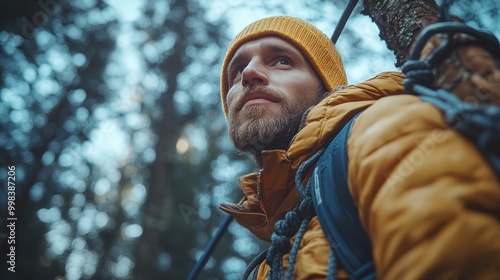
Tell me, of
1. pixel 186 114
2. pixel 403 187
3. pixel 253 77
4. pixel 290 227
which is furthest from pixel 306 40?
pixel 186 114

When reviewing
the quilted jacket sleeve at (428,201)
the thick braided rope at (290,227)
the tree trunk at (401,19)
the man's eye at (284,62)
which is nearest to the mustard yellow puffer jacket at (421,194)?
the quilted jacket sleeve at (428,201)

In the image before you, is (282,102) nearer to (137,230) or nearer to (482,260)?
(482,260)

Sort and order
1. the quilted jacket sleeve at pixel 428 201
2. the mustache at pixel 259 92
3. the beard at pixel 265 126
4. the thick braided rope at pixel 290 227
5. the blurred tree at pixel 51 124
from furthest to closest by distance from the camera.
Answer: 1. the blurred tree at pixel 51 124
2. the mustache at pixel 259 92
3. the beard at pixel 265 126
4. the thick braided rope at pixel 290 227
5. the quilted jacket sleeve at pixel 428 201

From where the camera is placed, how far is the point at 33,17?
357 inches

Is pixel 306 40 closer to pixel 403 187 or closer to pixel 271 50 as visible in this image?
pixel 271 50

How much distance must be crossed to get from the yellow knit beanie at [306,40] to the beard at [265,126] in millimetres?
656

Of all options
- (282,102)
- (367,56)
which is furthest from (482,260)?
(367,56)

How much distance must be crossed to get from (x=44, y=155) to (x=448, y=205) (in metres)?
10.6

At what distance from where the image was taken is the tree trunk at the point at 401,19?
4.60 feet

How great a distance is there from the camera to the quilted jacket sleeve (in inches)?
25.9

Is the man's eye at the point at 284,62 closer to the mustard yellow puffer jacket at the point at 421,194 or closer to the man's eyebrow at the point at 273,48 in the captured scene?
the man's eyebrow at the point at 273,48

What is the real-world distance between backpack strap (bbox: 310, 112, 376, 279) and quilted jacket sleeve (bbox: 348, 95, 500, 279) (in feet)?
0.54

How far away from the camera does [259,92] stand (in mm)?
2148

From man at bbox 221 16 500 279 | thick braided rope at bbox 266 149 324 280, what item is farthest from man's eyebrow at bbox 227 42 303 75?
thick braided rope at bbox 266 149 324 280
